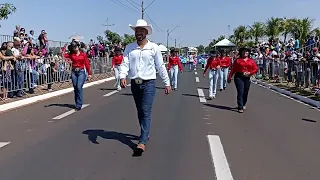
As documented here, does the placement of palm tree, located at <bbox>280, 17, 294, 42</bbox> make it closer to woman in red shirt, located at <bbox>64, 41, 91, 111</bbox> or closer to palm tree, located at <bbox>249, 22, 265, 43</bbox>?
palm tree, located at <bbox>249, 22, 265, 43</bbox>

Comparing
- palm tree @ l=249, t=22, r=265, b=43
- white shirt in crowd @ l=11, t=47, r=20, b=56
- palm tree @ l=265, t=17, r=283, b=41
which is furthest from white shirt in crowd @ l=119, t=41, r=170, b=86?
palm tree @ l=249, t=22, r=265, b=43

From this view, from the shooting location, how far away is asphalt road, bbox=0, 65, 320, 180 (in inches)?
250

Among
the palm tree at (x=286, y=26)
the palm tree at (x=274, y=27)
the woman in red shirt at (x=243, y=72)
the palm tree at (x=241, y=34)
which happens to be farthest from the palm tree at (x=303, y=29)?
the palm tree at (x=241, y=34)

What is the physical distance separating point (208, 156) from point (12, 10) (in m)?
11.6

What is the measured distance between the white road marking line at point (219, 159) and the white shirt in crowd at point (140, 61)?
164 cm

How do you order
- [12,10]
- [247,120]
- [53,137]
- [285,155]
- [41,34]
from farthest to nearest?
1. [41,34]
2. [12,10]
3. [247,120]
4. [53,137]
5. [285,155]

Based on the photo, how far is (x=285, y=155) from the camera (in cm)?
745

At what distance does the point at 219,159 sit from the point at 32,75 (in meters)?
11.9

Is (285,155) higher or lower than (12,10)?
lower

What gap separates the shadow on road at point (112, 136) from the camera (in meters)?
8.27

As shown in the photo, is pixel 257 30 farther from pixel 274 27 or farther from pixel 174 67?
pixel 174 67

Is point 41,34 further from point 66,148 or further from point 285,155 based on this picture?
point 285,155

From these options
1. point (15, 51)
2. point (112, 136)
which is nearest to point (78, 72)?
point (15, 51)

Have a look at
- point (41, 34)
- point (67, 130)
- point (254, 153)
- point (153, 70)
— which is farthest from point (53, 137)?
point (41, 34)
